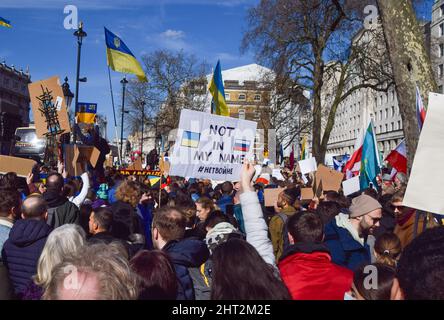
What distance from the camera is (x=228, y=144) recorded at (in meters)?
5.38

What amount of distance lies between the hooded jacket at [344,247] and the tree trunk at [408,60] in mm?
3653

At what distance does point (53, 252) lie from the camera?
3.13m

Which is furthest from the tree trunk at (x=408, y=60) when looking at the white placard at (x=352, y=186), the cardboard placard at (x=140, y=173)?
the cardboard placard at (x=140, y=173)

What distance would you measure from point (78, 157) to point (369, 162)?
15.5ft

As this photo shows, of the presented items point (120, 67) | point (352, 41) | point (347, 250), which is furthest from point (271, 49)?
point (347, 250)

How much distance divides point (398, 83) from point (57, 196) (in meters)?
5.12

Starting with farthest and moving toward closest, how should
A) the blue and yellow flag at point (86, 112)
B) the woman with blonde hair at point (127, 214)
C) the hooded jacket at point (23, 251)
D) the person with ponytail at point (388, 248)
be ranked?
the blue and yellow flag at point (86, 112) → the woman with blonde hair at point (127, 214) → the person with ponytail at point (388, 248) → the hooded jacket at point (23, 251)

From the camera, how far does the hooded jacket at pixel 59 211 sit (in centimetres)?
517

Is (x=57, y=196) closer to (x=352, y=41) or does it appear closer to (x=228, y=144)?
(x=228, y=144)

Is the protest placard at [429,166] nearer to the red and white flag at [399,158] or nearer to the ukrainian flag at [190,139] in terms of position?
the ukrainian flag at [190,139]

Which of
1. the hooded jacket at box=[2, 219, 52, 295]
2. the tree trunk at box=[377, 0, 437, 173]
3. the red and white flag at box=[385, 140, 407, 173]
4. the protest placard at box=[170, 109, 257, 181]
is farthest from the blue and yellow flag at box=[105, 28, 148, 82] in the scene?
the red and white flag at box=[385, 140, 407, 173]

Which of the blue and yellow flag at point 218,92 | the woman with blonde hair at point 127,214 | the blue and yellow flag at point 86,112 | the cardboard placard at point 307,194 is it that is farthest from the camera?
the blue and yellow flag at point 86,112

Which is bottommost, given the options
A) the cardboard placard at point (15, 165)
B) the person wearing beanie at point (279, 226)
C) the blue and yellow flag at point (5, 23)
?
the person wearing beanie at point (279, 226)

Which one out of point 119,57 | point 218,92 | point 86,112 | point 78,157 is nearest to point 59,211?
point 78,157
